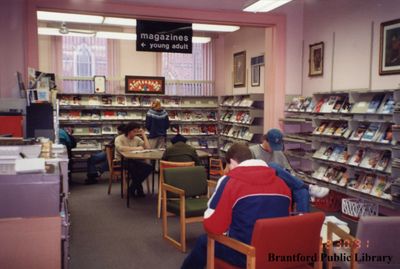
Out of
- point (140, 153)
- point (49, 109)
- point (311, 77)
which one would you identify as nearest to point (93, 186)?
point (140, 153)

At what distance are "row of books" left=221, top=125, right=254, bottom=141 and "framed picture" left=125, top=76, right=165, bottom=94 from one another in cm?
204

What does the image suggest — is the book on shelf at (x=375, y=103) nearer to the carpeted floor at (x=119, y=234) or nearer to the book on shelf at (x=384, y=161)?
the book on shelf at (x=384, y=161)

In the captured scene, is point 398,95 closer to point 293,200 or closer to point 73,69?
point 293,200

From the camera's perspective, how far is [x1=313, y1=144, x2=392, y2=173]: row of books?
5.59 metres

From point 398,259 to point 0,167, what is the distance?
2.76 metres

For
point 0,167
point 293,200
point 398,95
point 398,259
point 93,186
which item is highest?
point 398,95

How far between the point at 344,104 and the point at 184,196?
3325 mm

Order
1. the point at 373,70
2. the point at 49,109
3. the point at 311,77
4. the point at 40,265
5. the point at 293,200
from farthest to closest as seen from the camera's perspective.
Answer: the point at 311,77 → the point at 373,70 → the point at 49,109 → the point at 293,200 → the point at 40,265

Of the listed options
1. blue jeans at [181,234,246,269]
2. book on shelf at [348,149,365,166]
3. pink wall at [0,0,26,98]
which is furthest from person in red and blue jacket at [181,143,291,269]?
pink wall at [0,0,26,98]

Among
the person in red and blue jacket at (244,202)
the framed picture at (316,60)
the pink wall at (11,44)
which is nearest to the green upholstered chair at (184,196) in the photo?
the person in red and blue jacket at (244,202)

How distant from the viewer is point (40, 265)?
250cm

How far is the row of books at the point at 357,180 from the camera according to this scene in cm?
558

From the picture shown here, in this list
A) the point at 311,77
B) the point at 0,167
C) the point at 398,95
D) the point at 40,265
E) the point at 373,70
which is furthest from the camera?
the point at 311,77

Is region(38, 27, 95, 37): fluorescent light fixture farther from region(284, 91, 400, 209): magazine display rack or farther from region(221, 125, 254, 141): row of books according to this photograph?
region(284, 91, 400, 209): magazine display rack
